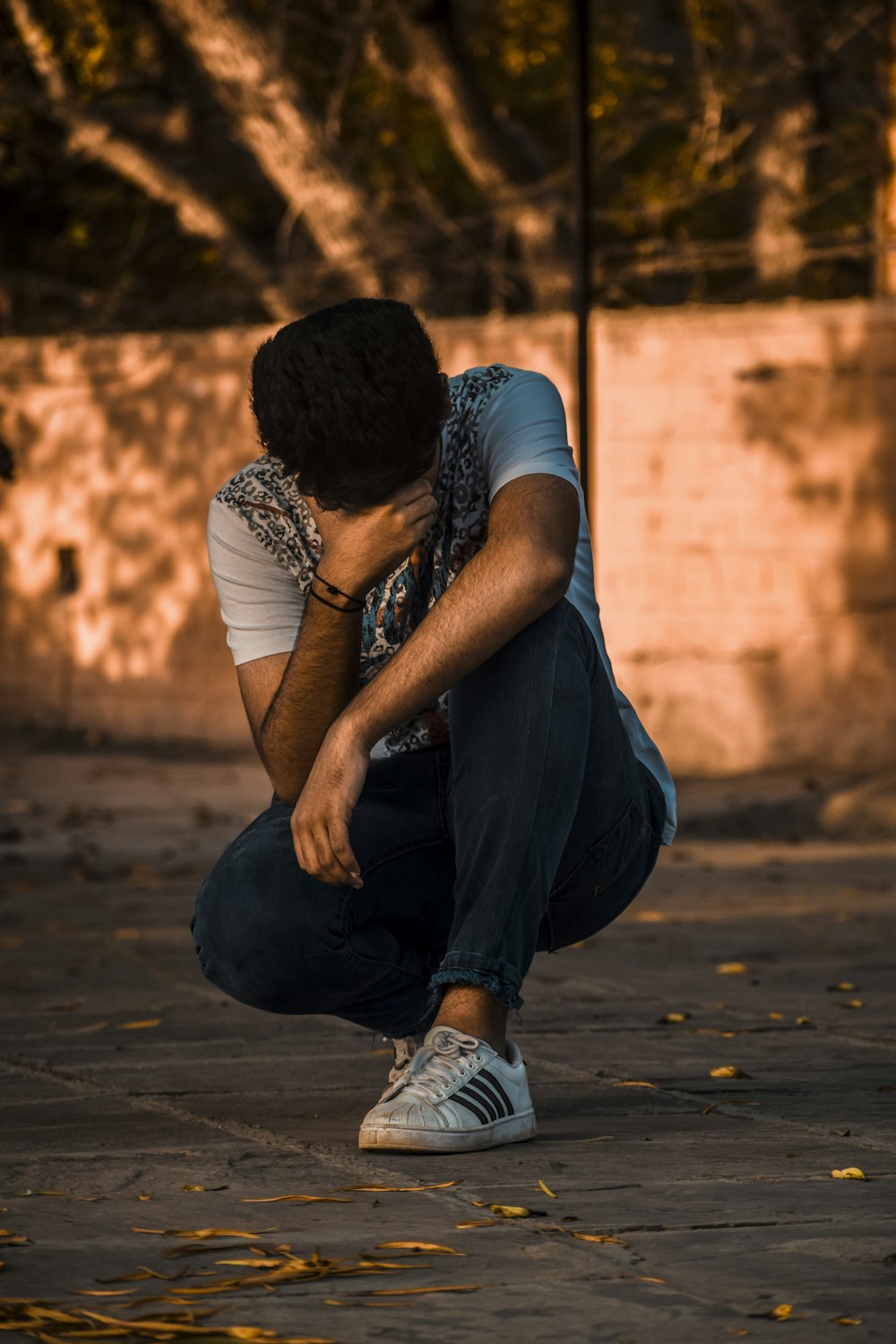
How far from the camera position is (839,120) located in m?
17.7

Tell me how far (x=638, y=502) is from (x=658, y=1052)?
7061 mm

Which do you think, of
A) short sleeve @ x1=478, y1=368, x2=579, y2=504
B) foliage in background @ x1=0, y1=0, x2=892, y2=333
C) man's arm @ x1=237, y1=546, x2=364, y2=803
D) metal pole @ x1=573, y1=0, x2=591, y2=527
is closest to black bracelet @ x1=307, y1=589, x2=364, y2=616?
man's arm @ x1=237, y1=546, x2=364, y2=803

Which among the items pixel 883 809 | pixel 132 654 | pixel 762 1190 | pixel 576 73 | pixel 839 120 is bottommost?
pixel 762 1190

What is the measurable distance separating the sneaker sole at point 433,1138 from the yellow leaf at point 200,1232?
0.43 metres

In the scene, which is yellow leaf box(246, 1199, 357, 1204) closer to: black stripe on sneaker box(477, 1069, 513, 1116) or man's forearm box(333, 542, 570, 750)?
black stripe on sneaker box(477, 1069, 513, 1116)

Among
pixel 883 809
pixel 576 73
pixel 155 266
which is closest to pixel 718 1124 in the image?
pixel 883 809

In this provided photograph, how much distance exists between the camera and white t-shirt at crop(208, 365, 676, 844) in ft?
10.3

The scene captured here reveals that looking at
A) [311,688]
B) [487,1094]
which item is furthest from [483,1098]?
[311,688]

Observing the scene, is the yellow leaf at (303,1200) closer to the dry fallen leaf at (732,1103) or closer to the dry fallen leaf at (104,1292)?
the dry fallen leaf at (104,1292)

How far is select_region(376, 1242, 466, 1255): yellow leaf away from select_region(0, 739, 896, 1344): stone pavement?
0.4 inches

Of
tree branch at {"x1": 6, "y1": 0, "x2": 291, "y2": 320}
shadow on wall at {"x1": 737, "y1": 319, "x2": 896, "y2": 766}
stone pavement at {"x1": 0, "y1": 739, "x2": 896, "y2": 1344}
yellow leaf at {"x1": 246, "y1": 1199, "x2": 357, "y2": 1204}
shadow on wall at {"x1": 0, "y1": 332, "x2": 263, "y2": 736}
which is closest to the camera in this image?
stone pavement at {"x1": 0, "y1": 739, "x2": 896, "y2": 1344}

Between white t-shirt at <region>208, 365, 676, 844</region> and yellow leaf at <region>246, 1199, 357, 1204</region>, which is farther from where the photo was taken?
white t-shirt at <region>208, 365, 676, 844</region>

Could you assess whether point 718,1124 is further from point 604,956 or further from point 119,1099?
point 604,956

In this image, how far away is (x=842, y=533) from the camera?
10.0m
